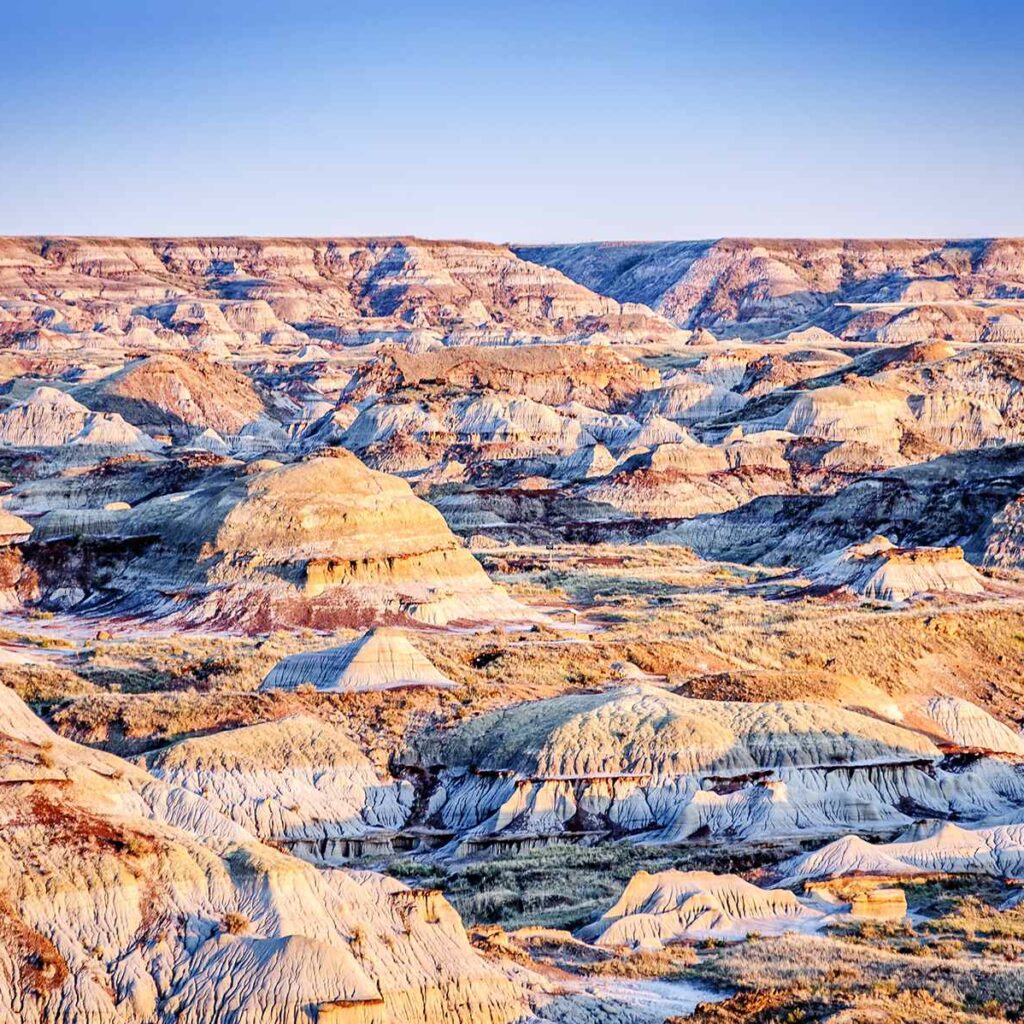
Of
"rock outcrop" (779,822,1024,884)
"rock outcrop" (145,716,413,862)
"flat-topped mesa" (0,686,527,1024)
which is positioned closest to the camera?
"flat-topped mesa" (0,686,527,1024)

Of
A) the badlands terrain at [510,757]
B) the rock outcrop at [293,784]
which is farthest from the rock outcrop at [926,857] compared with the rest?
the rock outcrop at [293,784]

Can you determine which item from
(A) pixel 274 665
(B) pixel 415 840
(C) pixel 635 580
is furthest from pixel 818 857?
(C) pixel 635 580

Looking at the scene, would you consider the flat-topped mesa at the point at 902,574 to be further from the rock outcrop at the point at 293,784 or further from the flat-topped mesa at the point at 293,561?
the rock outcrop at the point at 293,784

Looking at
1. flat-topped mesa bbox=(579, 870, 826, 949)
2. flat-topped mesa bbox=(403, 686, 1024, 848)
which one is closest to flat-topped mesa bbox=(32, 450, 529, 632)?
flat-topped mesa bbox=(403, 686, 1024, 848)

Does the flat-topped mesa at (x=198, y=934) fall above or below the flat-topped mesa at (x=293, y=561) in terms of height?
above

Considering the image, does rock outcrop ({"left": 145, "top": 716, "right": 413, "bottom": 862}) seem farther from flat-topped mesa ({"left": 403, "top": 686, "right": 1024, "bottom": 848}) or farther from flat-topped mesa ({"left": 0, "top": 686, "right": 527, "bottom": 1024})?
flat-topped mesa ({"left": 0, "top": 686, "right": 527, "bottom": 1024})

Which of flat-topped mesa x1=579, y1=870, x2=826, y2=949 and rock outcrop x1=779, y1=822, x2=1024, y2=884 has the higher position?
flat-topped mesa x1=579, y1=870, x2=826, y2=949
